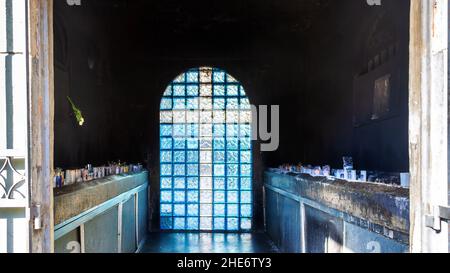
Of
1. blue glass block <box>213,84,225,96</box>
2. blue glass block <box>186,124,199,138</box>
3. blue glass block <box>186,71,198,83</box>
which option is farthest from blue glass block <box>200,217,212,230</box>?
blue glass block <box>186,71,198,83</box>

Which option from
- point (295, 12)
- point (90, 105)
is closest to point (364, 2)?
point (295, 12)

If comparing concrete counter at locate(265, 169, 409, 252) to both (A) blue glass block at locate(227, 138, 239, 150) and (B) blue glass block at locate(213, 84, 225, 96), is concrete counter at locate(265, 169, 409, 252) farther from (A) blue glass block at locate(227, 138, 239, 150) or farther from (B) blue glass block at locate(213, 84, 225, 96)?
(B) blue glass block at locate(213, 84, 225, 96)

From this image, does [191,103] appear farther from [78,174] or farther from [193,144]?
[78,174]

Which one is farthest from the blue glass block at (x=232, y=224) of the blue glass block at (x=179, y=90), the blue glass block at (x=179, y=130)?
the blue glass block at (x=179, y=90)

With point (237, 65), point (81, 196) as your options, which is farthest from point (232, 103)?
point (81, 196)

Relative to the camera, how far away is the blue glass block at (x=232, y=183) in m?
9.59

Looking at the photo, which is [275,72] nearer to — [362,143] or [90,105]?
[362,143]

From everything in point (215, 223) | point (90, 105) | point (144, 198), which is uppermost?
point (90, 105)

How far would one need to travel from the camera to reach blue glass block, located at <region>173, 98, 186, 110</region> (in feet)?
31.4

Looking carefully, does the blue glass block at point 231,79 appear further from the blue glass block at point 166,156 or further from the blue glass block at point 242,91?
the blue glass block at point 166,156

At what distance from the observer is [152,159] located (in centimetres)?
945

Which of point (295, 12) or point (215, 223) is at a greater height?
point (295, 12)

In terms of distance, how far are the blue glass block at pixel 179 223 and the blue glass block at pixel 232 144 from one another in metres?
1.75

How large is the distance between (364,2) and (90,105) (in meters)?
4.83
